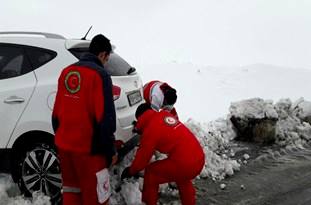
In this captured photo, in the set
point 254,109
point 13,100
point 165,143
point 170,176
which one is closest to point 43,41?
point 13,100

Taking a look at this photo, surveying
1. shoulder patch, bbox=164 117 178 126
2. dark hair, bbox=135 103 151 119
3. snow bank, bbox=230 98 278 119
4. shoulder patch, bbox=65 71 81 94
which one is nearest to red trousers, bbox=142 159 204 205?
shoulder patch, bbox=164 117 178 126

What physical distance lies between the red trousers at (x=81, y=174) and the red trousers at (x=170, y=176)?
2.57ft

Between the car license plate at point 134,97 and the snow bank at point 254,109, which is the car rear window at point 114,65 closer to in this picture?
the car license plate at point 134,97

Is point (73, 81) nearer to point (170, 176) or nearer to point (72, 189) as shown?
point (72, 189)

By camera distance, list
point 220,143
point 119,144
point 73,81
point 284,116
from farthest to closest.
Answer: point 284,116 < point 220,143 < point 119,144 < point 73,81

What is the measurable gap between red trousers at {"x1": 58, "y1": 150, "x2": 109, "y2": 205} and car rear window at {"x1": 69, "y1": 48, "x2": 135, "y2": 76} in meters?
1.27

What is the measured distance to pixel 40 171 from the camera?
4551 millimetres

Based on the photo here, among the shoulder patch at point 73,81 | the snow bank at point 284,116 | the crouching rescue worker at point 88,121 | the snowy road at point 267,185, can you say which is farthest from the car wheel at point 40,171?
the snow bank at point 284,116

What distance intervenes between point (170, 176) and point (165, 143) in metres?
0.35

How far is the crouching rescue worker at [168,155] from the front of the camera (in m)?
4.29

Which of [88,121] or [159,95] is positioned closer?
[88,121]

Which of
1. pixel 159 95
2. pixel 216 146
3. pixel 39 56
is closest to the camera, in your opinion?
pixel 39 56

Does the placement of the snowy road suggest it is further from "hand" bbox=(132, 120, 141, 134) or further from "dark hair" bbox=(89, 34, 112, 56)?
"dark hair" bbox=(89, 34, 112, 56)

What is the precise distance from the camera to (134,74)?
17.1ft
